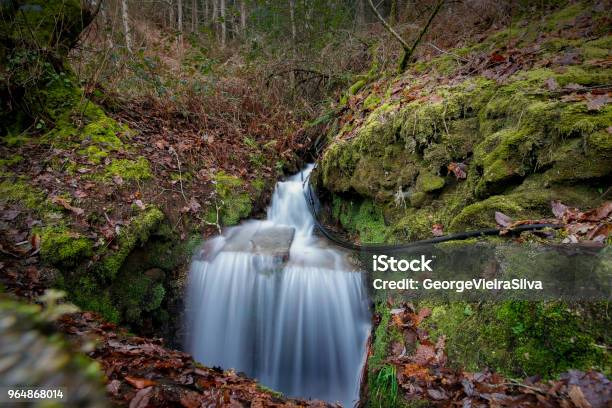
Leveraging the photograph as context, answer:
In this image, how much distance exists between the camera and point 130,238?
14.8 feet

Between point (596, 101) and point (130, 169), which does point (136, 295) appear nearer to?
point (130, 169)

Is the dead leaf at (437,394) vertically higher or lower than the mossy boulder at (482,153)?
lower

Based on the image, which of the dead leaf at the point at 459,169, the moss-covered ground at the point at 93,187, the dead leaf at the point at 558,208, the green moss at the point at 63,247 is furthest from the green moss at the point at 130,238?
the dead leaf at the point at 558,208

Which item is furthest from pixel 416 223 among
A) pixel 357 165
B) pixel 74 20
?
pixel 74 20

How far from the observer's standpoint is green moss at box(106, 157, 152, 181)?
511cm

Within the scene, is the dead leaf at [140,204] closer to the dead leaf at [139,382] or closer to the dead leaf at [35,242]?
the dead leaf at [35,242]

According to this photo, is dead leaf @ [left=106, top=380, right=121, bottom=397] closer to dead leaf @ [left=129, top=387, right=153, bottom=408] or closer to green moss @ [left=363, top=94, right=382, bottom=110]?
dead leaf @ [left=129, top=387, right=153, bottom=408]

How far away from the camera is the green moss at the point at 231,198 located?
6.04 metres

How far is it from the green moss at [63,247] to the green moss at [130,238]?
0.79 ft

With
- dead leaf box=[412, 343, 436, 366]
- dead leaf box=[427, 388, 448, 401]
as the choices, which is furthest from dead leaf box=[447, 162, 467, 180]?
dead leaf box=[427, 388, 448, 401]

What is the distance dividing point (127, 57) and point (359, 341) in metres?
7.40

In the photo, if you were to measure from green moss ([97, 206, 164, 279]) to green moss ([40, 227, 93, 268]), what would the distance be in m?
0.24

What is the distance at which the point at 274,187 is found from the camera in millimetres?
7250

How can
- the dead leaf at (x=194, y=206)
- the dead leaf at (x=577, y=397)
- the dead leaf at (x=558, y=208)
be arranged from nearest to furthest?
the dead leaf at (x=577, y=397) → the dead leaf at (x=558, y=208) → the dead leaf at (x=194, y=206)
